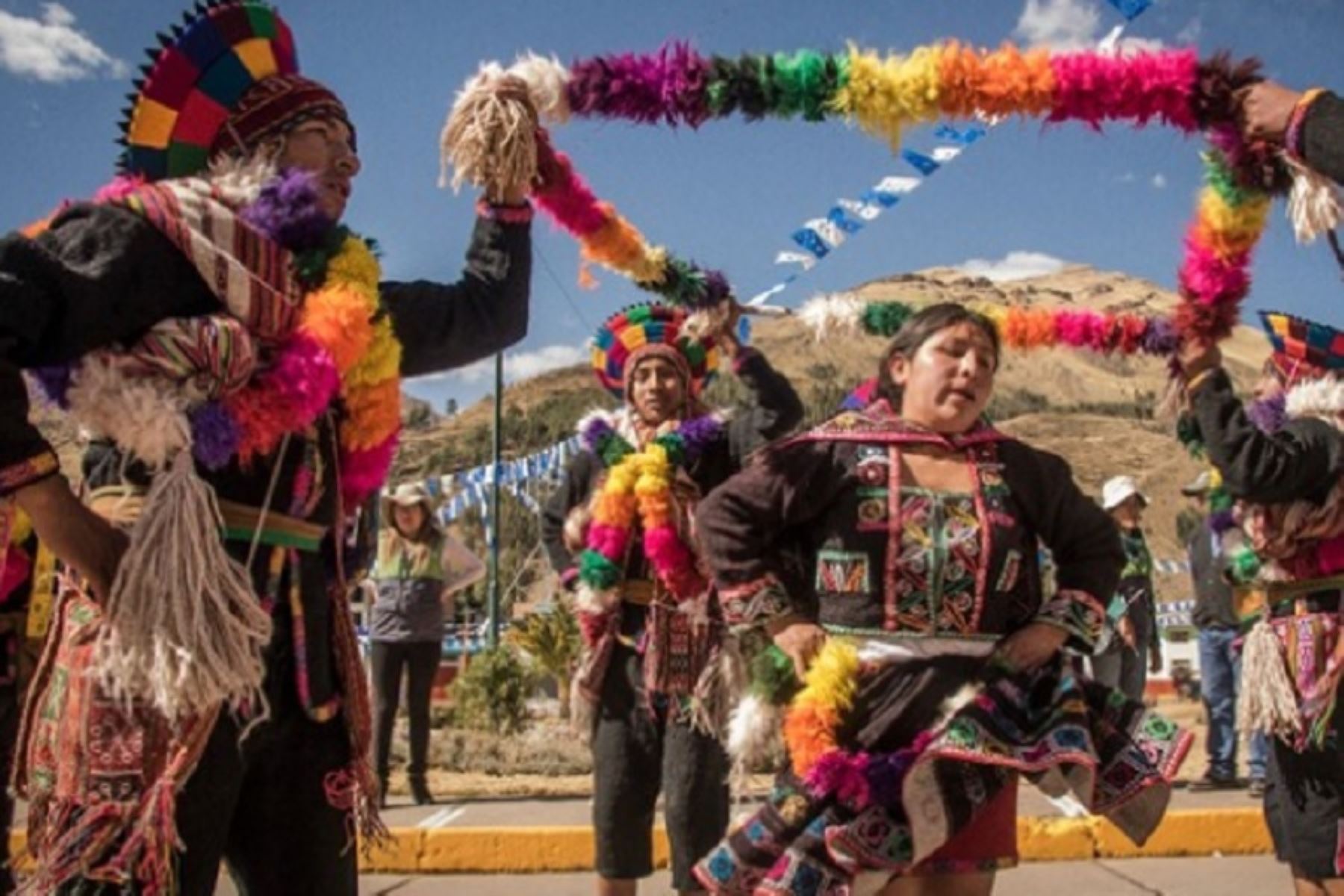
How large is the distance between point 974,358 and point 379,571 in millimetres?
6130

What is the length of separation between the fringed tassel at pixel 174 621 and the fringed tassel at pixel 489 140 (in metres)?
0.94

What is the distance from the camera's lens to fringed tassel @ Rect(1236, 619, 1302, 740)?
429 cm

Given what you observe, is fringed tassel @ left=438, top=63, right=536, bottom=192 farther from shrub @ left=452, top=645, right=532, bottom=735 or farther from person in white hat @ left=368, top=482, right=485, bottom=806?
shrub @ left=452, top=645, right=532, bottom=735

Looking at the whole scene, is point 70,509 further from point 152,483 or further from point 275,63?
point 275,63

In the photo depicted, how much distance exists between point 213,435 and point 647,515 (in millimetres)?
2587

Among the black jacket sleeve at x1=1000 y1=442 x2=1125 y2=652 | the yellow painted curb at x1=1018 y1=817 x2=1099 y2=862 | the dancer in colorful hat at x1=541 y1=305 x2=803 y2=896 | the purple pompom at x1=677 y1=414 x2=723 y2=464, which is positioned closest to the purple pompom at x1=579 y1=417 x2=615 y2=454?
the dancer in colorful hat at x1=541 y1=305 x2=803 y2=896

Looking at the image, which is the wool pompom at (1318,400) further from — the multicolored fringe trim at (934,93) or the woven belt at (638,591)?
the woven belt at (638,591)

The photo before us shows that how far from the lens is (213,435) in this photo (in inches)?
99.0

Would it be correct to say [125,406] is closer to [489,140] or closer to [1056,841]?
[489,140]

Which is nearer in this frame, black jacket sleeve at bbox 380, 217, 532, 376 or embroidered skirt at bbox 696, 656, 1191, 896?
black jacket sleeve at bbox 380, 217, 532, 376

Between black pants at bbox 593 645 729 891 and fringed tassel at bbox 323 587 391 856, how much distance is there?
1.89 meters

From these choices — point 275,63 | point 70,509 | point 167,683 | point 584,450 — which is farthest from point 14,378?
point 584,450

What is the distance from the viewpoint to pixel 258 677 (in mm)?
2439

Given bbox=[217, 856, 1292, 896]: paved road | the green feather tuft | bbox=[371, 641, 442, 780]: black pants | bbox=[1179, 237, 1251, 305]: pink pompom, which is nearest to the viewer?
bbox=[1179, 237, 1251, 305]: pink pompom
